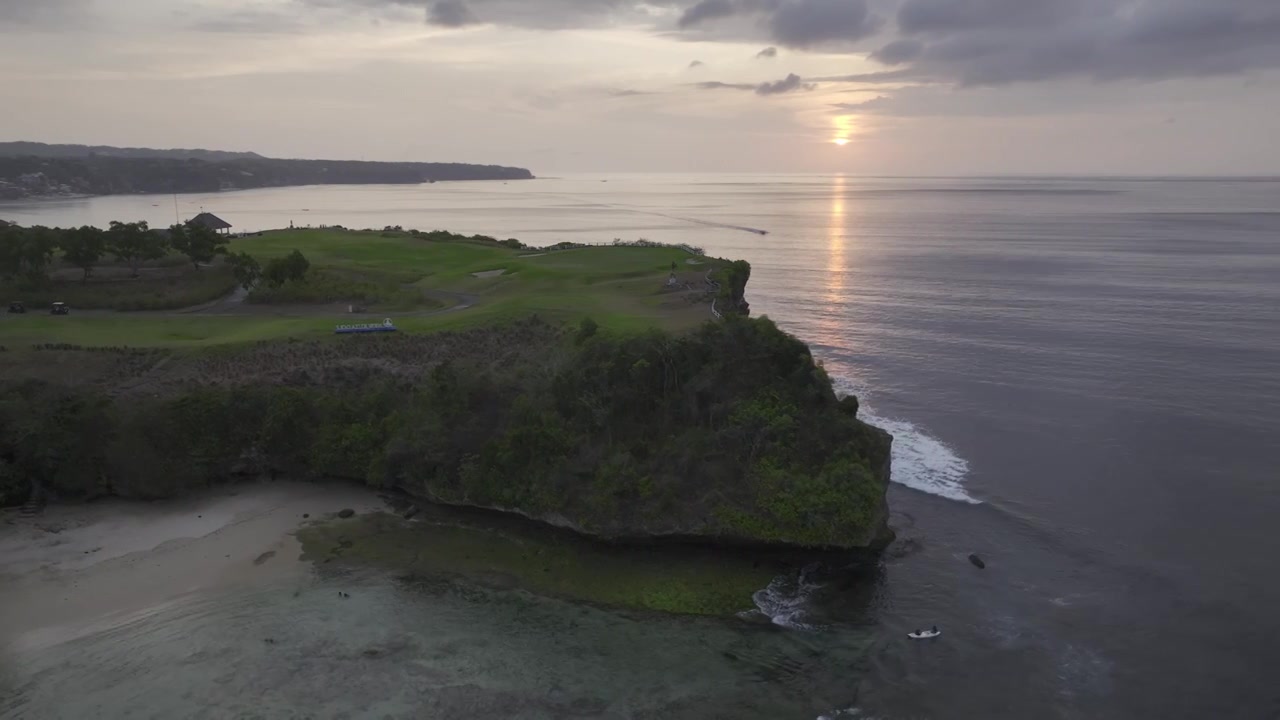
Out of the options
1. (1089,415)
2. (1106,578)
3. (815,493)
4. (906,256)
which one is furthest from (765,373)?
(906,256)

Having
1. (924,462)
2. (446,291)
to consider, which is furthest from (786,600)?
(446,291)

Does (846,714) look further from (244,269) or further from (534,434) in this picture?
(244,269)

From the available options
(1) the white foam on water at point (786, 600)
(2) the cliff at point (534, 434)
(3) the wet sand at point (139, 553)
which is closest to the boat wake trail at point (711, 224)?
(2) the cliff at point (534, 434)

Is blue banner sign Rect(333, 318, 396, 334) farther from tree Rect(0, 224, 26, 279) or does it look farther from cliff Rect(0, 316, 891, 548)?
tree Rect(0, 224, 26, 279)

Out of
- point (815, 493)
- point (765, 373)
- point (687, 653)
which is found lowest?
point (687, 653)

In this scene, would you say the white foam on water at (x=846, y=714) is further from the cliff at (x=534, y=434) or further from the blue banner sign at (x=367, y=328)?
the blue banner sign at (x=367, y=328)

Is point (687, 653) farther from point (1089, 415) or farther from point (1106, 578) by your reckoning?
point (1089, 415)

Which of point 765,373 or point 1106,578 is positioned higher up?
point 765,373
